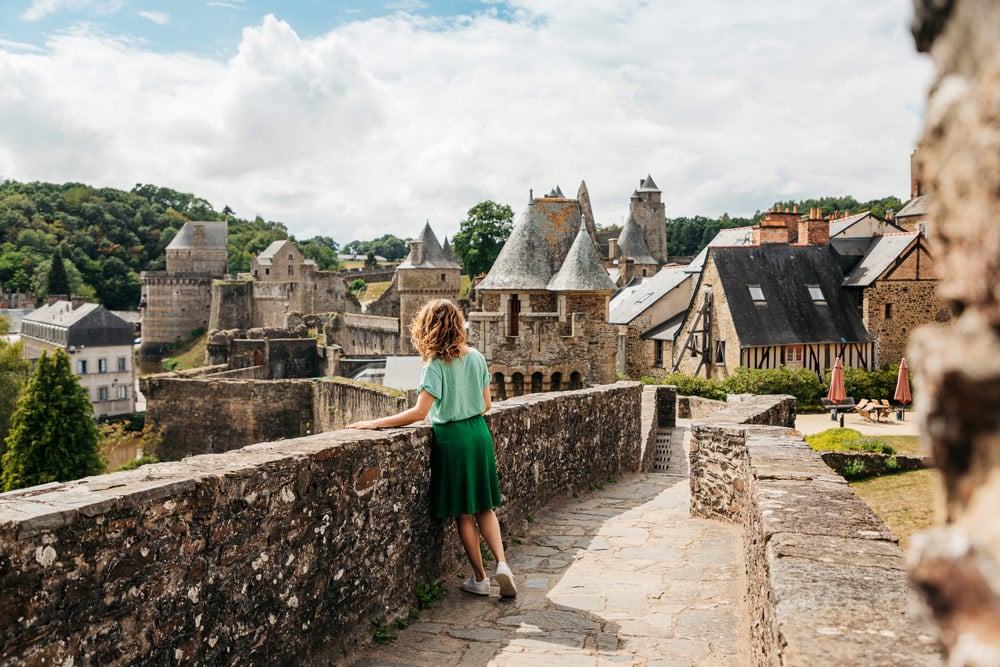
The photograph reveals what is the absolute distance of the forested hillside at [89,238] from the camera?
→ 95.6m

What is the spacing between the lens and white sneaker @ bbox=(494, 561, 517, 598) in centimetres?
518

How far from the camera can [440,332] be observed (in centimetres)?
512

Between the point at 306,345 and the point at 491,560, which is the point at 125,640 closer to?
the point at 491,560

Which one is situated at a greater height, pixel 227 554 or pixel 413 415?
pixel 413 415

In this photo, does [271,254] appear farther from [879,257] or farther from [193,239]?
[879,257]

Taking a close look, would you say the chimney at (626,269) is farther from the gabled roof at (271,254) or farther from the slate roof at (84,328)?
the slate roof at (84,328)

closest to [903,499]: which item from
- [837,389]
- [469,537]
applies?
[469,537]

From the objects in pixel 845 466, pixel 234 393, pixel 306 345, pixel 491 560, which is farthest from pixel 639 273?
pixel 491 560

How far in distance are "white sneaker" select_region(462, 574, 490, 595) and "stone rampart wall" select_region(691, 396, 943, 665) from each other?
5.32 feet

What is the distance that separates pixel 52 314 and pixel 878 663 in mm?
71032

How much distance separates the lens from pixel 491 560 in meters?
6.15

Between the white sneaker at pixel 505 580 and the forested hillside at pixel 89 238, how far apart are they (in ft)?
314

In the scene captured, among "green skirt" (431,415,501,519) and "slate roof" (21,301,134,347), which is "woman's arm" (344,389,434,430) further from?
"slate roof" (21,301,134,347)

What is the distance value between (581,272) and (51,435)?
24430mm
